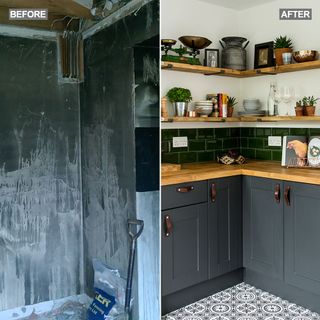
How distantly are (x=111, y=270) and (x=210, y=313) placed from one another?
983 mm

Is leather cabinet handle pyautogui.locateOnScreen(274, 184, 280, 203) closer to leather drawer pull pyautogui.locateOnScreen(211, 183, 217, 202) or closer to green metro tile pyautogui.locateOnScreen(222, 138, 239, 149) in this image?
leather drawer pull pyautogui.locateOnScreen(211, 183, 217, 202)

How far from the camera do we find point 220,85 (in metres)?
4.11

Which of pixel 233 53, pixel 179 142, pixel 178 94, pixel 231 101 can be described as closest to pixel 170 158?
pixel 179 142

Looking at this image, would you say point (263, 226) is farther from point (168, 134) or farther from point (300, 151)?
point (168, 134)

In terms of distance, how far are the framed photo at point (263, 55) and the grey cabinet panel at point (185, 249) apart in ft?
4.81

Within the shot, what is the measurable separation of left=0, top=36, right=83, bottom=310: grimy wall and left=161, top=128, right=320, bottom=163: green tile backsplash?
1380 mm

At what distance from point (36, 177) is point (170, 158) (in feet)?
5.20

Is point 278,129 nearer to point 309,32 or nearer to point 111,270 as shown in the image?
point 309,32

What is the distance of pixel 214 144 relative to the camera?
161 inches

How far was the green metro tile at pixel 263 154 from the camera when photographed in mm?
4035

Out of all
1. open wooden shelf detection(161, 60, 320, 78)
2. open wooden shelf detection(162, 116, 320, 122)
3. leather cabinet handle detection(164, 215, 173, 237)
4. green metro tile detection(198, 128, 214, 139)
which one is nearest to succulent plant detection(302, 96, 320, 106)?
open wooden shelf detection(162, 116, 320, 122)

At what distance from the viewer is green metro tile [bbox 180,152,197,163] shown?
150 inches

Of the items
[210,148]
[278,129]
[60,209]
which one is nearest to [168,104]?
[210,148]

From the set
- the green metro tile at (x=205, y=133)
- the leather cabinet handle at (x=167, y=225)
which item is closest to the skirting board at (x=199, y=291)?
the leather cabinet handle at (x=167, y=225)
